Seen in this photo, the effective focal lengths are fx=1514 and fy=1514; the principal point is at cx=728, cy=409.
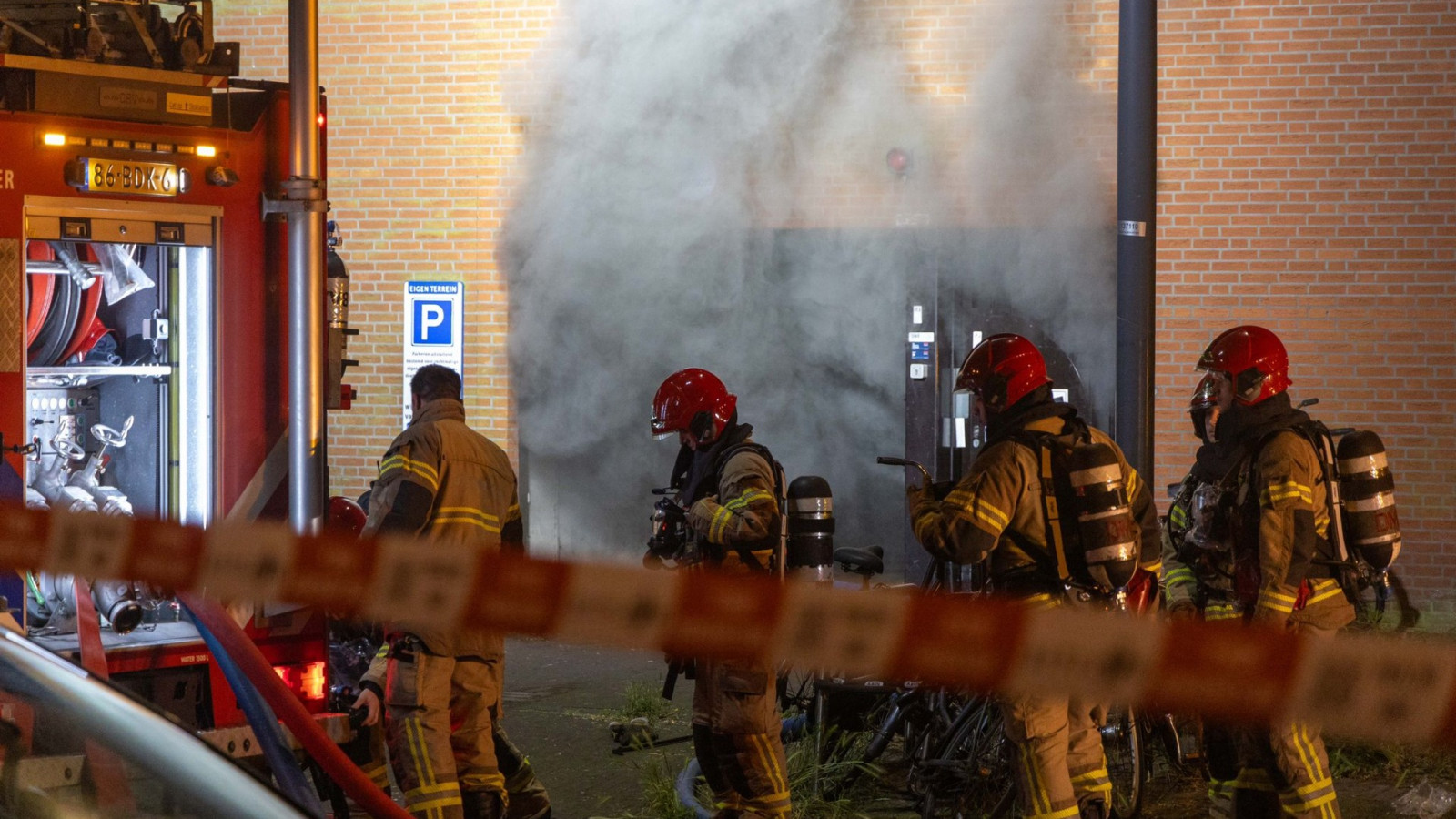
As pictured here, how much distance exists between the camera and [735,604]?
6.08 ft

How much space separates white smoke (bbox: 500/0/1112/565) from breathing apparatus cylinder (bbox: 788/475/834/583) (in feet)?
15.2

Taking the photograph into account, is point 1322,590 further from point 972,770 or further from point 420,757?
point 420,757

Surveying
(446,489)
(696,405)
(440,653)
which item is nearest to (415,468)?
(446,489)

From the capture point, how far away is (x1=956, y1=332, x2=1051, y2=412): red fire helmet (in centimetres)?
460

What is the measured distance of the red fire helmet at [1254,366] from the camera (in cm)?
498

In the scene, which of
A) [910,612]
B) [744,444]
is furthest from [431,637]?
[910,612]

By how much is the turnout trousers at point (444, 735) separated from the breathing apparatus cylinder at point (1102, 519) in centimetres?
193

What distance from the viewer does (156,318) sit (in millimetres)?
4758

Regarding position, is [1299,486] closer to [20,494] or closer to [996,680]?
[996,680]

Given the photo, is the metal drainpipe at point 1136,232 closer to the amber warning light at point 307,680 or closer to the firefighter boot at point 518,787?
the firefighter boot at point 518,787

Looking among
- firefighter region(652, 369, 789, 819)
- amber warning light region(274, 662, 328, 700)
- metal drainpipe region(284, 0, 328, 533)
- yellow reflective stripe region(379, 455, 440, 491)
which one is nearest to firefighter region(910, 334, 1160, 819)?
firefighter region(652, 369, 789, 819)

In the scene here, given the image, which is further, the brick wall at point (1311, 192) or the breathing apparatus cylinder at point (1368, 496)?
the brick wall at point (1311, 192)

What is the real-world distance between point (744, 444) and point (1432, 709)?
3.50 m

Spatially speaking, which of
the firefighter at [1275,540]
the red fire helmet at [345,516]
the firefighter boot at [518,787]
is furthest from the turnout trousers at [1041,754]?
the red fire helmet at [345,516]
